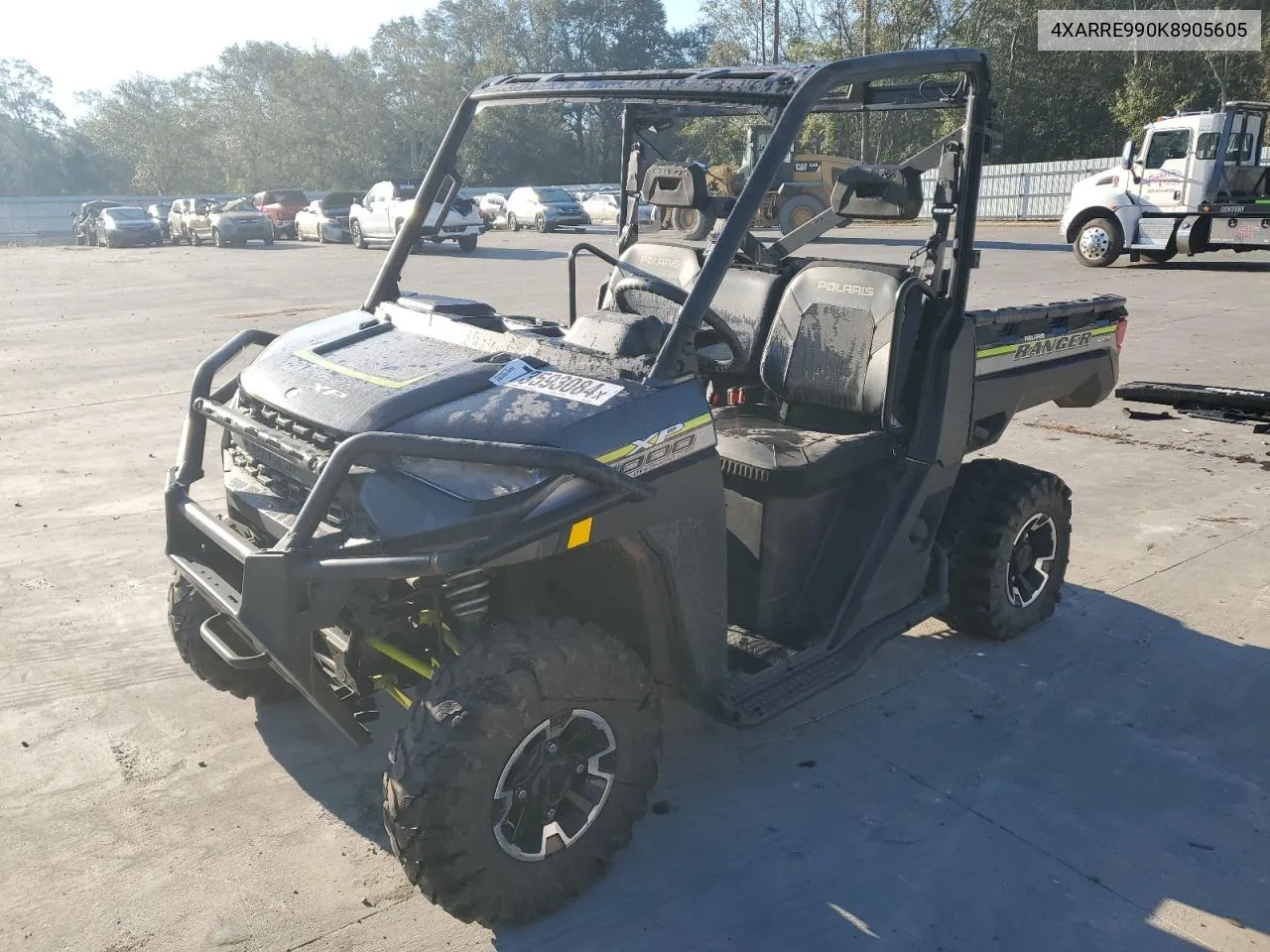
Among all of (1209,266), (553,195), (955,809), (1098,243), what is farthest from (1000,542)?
(553,195)

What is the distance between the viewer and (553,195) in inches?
1218

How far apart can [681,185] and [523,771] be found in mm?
1823

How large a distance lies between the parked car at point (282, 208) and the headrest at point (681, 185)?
32550mm

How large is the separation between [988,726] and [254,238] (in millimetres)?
29641

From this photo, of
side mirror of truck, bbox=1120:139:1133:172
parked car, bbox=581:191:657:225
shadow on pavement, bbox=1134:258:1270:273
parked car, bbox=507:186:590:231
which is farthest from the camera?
parked car, bbox=581:191:657:225

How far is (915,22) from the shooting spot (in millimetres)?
37844

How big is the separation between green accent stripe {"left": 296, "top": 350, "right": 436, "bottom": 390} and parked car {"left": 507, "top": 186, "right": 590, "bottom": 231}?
27646 mm

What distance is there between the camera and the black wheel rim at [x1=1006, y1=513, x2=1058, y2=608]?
4.65 meters

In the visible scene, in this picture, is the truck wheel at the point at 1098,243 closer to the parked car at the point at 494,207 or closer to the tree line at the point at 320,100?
the parked car at the point at 494,207

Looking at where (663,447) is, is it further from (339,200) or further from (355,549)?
(339,200)

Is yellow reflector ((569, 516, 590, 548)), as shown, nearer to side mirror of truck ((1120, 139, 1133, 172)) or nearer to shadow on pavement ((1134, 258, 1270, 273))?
side mirror of truck ((1120, 139, 1133, 172))

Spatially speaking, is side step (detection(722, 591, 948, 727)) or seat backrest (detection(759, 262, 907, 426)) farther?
seat backrest (detection(759, 262, 907, 426))

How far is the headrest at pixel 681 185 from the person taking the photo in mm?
3354

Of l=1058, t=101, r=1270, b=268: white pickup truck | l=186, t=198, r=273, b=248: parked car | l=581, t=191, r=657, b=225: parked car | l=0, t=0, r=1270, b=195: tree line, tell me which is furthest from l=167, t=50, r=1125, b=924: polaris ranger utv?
l=0, t=0, r=1270, b=195: tree line
